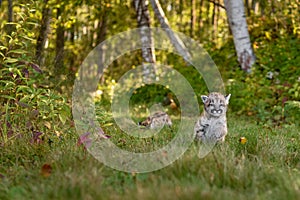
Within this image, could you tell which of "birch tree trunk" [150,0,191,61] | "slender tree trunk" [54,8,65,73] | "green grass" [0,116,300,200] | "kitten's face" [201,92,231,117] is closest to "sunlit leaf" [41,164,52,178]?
"green grass" [0,116,300,200]

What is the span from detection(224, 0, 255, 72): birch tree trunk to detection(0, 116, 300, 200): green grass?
628 centimetres

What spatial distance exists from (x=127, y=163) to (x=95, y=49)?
13.1 metres

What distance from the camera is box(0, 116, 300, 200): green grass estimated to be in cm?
323

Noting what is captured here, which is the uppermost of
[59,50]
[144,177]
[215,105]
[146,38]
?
[146,38]

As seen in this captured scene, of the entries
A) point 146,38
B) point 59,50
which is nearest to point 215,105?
point 146,38

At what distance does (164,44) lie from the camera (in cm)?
1467

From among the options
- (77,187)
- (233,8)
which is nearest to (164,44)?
(233,8)

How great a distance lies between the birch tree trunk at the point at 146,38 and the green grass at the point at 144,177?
7449 millimetres

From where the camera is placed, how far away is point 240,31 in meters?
10.6

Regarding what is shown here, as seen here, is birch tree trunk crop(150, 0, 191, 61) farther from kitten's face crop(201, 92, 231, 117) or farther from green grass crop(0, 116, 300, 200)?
green grass crop(0, 116, 300, 200)

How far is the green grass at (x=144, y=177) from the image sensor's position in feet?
10.6

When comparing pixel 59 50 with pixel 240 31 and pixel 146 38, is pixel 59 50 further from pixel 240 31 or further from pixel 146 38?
pixel 240 31

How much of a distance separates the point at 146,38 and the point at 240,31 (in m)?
2.99

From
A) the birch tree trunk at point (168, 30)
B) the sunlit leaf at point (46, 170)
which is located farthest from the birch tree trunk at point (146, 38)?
the sunlit leaf at point (46, 170)
